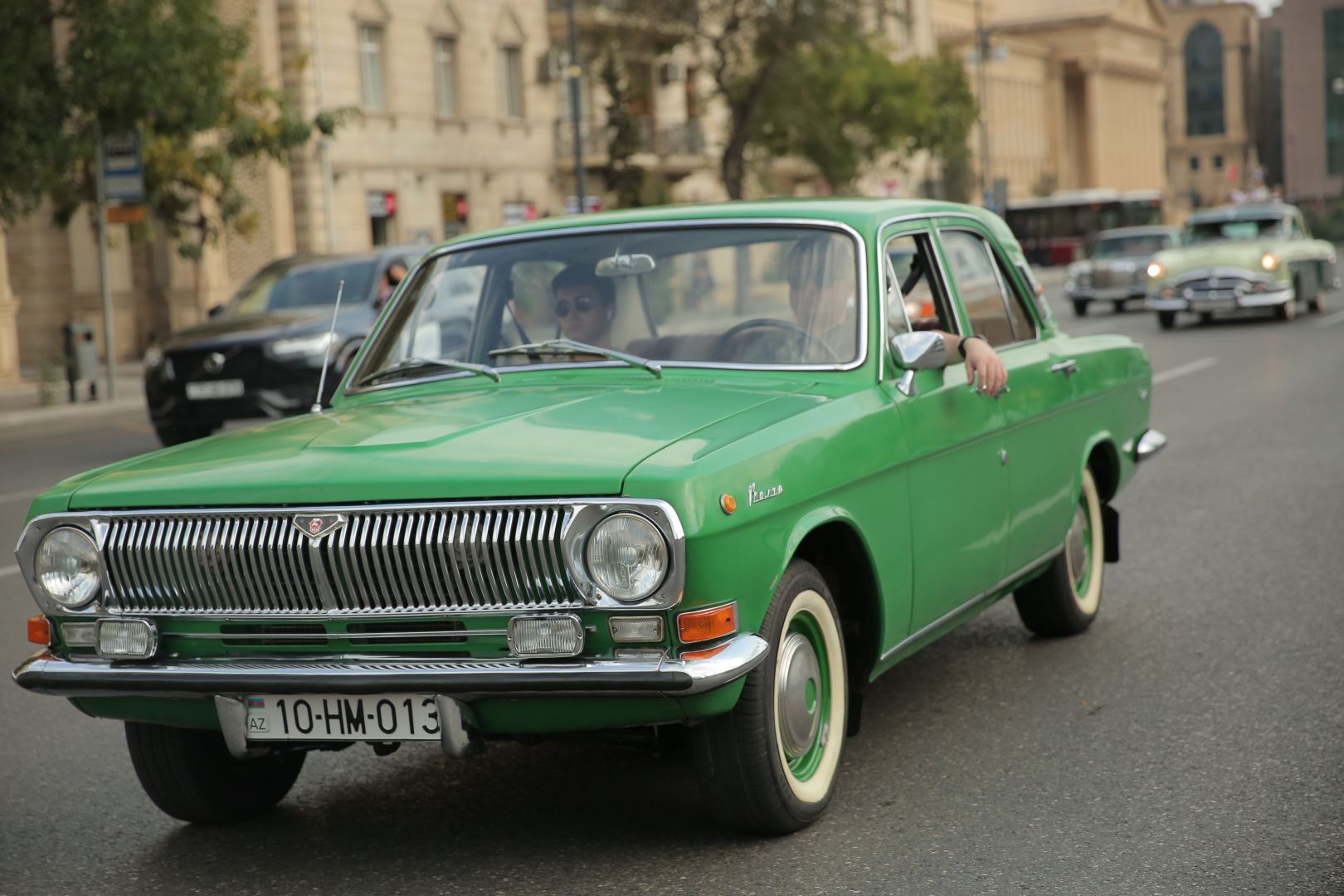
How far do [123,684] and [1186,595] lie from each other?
493 cm

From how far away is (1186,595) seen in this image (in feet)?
26.7

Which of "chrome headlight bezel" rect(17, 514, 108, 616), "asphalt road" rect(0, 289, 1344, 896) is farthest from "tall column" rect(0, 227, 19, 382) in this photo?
"chrome headlight bezel" rect(17, 514, 108, 616)

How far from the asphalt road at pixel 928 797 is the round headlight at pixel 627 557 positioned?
715mm

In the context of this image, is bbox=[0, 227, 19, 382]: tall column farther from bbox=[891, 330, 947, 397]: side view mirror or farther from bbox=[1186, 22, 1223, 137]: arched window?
bbox=[1186, 22, 1223, 137]: arched window

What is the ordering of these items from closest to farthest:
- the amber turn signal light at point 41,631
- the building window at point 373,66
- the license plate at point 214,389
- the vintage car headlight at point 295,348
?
the amber turn signal light at point 41,631
the vintage car headlight at point 295,348
the license plate at point 214,389
the building window at point 373,66

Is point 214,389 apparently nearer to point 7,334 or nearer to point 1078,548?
point 1078,548

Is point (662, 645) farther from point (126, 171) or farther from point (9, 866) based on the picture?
point (126, 171)

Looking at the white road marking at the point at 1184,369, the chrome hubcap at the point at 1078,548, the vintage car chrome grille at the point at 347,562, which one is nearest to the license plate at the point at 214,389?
the white road marking at the point at 1184,369

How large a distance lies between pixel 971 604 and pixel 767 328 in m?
1.09

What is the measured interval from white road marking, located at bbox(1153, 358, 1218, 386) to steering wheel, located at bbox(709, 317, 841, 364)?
1449 centimetres

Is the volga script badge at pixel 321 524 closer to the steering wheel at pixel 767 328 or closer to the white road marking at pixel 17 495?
the steering wheel at pixel 767 328

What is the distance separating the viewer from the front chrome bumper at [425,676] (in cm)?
429

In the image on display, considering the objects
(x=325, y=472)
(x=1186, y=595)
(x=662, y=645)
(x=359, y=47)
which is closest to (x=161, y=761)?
(x=325, y=472)

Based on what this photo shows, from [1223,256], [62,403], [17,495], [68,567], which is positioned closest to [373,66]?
[62,403]
